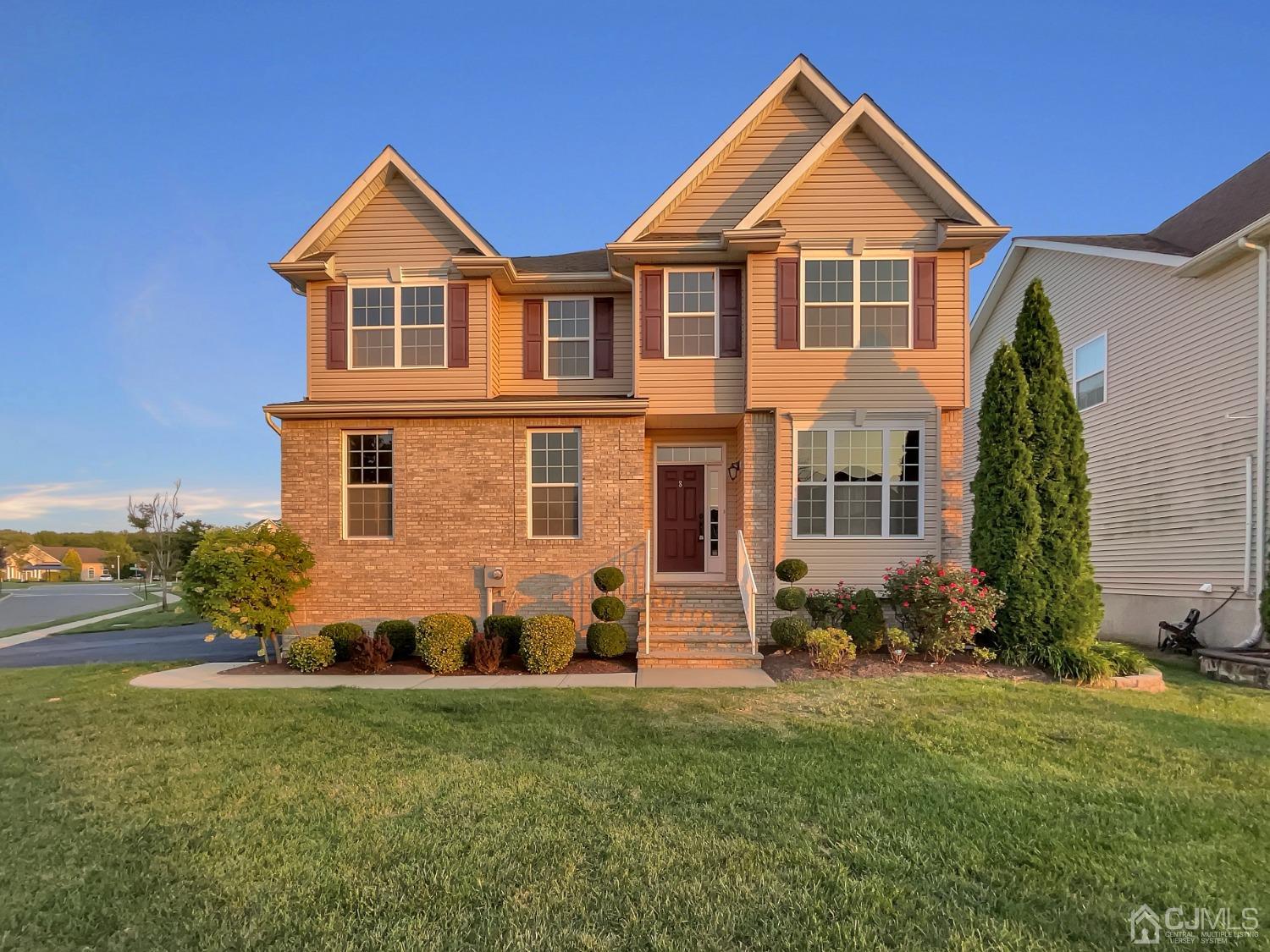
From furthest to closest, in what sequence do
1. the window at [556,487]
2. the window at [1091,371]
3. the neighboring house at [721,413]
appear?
the window at [1091,371], the window at [556,487], the neighboring house at [721,413]

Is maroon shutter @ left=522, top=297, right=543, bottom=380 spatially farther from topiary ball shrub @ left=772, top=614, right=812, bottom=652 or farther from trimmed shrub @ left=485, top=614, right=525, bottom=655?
topiary ball shrub @ left=772, top=614, right=812, bottom=652

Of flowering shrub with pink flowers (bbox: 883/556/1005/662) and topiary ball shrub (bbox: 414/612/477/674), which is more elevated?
flowering shrub with pink flowers (bbox: 883/556/1005/662)

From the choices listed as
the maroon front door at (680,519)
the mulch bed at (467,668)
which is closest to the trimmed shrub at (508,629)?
the mulch bed at (467,668)

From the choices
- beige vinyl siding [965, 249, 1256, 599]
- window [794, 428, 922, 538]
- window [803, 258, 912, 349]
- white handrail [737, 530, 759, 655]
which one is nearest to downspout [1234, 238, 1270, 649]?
beige vinyl siding [965, 249, 1256, 599]

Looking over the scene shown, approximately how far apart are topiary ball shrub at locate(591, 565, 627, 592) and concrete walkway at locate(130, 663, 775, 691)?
1.53 metres

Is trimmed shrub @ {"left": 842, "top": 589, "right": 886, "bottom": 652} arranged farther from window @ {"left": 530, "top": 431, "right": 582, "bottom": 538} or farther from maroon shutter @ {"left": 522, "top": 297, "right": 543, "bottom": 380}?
maroon shutter @ {"left": 522, "top": 297, "right": 543, "bottom": 380}

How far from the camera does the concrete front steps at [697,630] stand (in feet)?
32.2

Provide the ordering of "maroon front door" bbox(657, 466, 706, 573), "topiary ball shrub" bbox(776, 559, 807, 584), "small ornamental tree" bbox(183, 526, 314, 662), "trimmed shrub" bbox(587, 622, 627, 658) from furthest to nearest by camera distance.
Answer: "maroon front door" bbox(657, 466, 706, 573)
"topiary ball shrub" bbox(776, 559, 807, 584)
"trimmed shrub" bbox(587, 622, 627, 658)
"small ornamental tree" bbox(183, 526, 314, 662)

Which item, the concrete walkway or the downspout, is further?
the downspout

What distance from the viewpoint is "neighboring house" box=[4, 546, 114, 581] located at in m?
73.1

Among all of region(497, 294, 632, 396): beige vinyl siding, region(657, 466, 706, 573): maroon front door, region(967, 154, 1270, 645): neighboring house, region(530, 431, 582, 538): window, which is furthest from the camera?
region(657, 466, 706, 573): maroon front door

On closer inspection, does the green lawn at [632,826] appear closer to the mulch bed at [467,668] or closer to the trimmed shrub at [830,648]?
the trimmed shrub at [830,648]

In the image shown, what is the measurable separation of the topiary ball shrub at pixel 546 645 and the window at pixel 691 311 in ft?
16.9

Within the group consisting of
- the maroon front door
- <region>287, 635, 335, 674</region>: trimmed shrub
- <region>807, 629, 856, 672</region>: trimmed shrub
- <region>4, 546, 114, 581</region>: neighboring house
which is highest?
the maroon front door
